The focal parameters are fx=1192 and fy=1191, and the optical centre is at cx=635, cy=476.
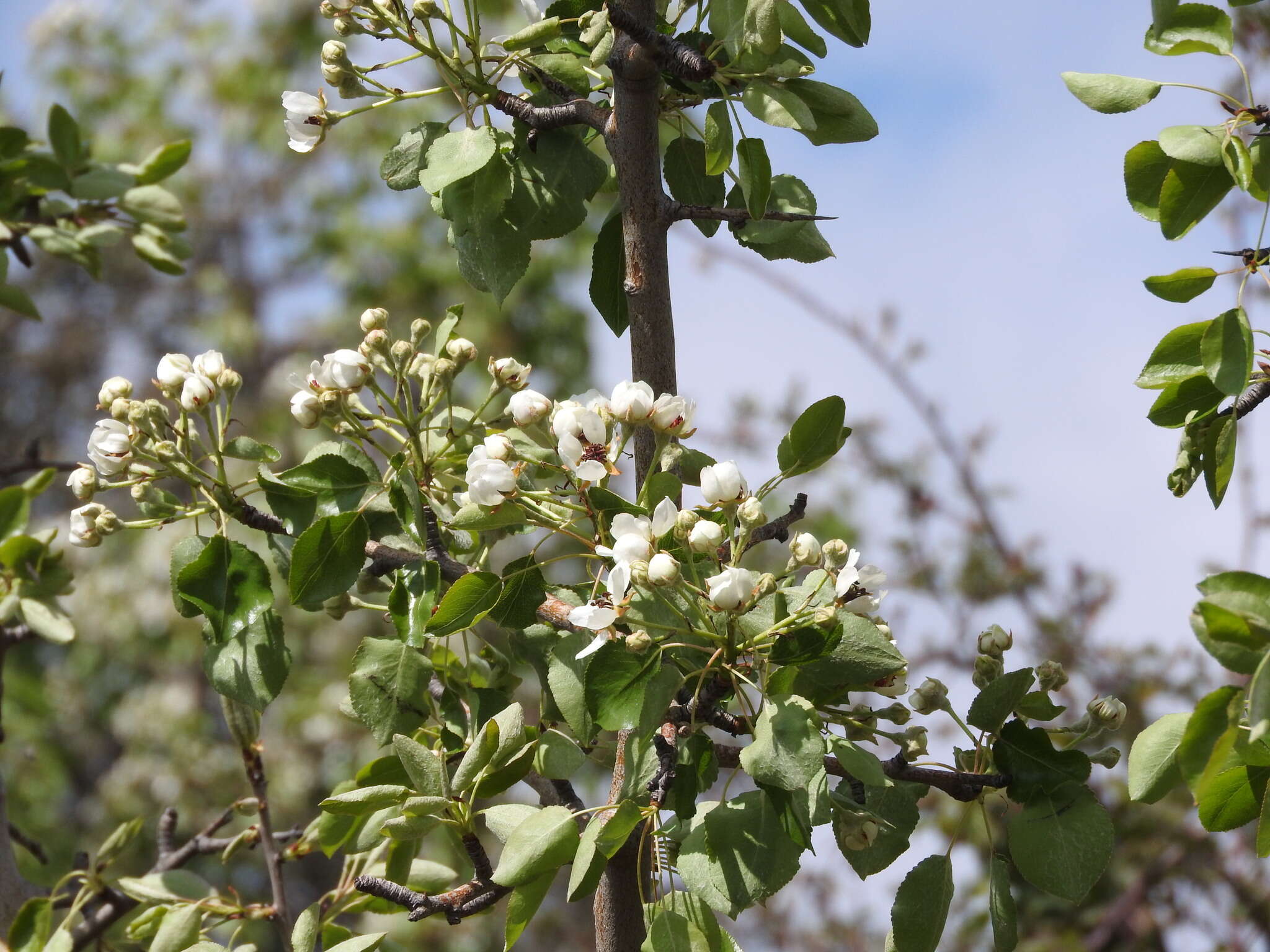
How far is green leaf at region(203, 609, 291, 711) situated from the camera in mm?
1018

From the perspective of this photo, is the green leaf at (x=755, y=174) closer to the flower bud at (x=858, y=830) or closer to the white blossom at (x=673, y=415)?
the white blossom at (x=673, y=415)

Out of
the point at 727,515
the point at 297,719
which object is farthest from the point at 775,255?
the point at 297,719

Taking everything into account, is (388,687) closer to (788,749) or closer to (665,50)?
(788,749)

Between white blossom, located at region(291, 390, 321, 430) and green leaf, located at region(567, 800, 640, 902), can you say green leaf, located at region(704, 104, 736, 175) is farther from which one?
green leaf, located at region(567, 800, 640, 902)

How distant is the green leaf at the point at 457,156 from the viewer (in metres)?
1.00

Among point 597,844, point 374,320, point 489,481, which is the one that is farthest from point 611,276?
point 597,844

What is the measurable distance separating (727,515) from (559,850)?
0.27m

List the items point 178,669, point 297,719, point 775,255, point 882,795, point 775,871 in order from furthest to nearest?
1. point 178,669
2. point 297,719
3. point 775,255
4. point 882,795
5. point 775,871

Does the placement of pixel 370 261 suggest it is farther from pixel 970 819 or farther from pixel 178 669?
pixel 970 819

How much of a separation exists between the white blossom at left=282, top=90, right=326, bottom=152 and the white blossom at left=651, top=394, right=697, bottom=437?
1.47 ft

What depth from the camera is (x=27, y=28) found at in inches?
295

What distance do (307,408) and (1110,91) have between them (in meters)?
0.68

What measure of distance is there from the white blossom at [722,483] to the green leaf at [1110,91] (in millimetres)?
385

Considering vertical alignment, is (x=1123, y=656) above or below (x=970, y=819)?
above
